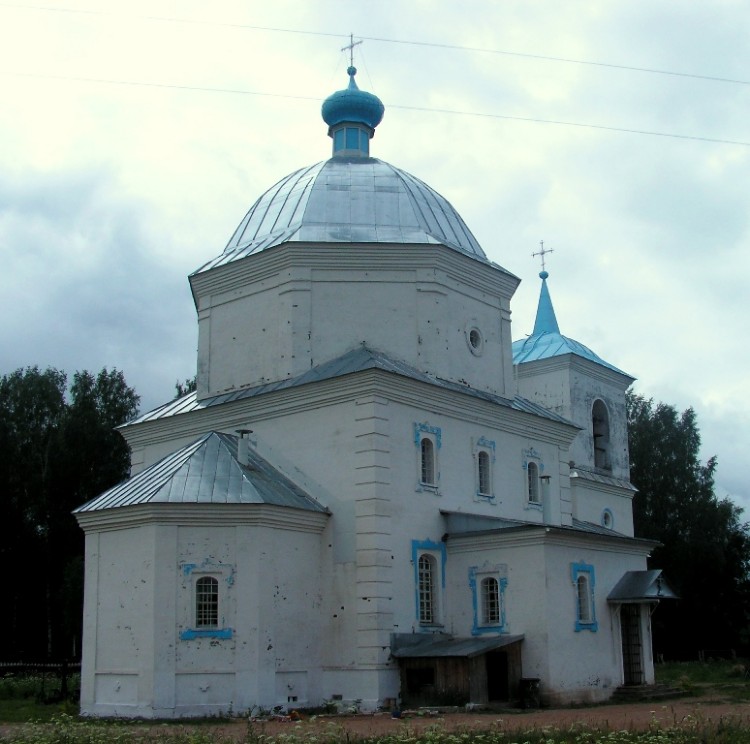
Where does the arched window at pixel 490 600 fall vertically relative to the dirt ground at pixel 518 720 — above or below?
above

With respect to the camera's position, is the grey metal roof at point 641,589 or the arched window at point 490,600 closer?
the arched window at point 490,600

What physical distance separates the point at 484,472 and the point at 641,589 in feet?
11.6

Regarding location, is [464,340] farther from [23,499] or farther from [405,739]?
[23,499]

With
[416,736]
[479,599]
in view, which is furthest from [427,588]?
[416,736]

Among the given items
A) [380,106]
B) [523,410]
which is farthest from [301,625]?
[380,106]

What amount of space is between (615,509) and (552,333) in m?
5.21

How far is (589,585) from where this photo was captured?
18.1 metres

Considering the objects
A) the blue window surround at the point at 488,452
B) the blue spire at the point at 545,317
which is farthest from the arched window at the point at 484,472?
the blue spire at the point at 545,317

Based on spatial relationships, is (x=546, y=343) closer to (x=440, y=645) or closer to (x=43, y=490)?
(x=440, y=645)

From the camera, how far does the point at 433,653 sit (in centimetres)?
1573

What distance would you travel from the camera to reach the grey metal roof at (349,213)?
19422 mm

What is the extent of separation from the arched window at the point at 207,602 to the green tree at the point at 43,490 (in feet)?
58.6

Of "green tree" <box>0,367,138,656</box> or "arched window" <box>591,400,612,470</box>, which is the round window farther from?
"green tree" <box>0,367,138,656</box>

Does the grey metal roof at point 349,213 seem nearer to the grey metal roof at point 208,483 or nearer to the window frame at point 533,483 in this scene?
the grey metal roof at point 208,483
